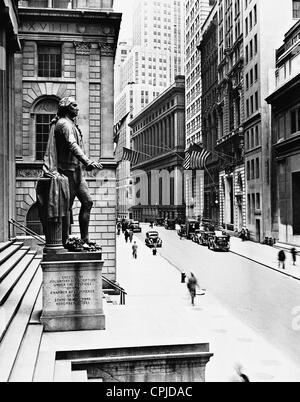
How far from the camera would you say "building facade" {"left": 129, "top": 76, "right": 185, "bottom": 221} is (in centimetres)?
8619

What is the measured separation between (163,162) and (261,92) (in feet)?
169

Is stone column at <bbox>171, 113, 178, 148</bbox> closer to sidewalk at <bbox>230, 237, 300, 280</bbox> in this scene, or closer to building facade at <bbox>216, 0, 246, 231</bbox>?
building facade at <bbox>216, 0, 246, 231</bbox>

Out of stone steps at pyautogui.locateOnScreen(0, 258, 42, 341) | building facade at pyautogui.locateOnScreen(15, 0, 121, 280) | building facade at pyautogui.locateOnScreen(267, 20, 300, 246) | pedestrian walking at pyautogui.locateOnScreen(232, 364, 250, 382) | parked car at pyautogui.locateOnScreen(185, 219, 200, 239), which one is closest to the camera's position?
pedestrian walking at pyautogui.locateOnScreen(232, 364, 250, 382)

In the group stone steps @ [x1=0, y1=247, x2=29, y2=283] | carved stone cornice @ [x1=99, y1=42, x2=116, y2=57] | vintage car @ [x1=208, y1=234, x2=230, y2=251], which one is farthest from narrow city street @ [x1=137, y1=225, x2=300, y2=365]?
carved stone cornice @ [x1=99, y1=42, x2=116, y2=57]

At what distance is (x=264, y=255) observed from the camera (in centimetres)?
3497

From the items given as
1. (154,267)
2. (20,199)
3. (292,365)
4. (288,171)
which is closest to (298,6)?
(288,171)

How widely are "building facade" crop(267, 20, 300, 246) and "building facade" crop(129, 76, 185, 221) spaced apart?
3990 cm

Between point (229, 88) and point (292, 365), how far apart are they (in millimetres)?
51626

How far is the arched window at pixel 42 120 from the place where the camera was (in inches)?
949

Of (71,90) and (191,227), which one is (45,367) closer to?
(71,90)

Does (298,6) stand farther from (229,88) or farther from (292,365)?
(292,365)

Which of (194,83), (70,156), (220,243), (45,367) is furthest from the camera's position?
(194,83)

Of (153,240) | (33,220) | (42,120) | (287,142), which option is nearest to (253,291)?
(33,220)

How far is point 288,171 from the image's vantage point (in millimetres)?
39188
